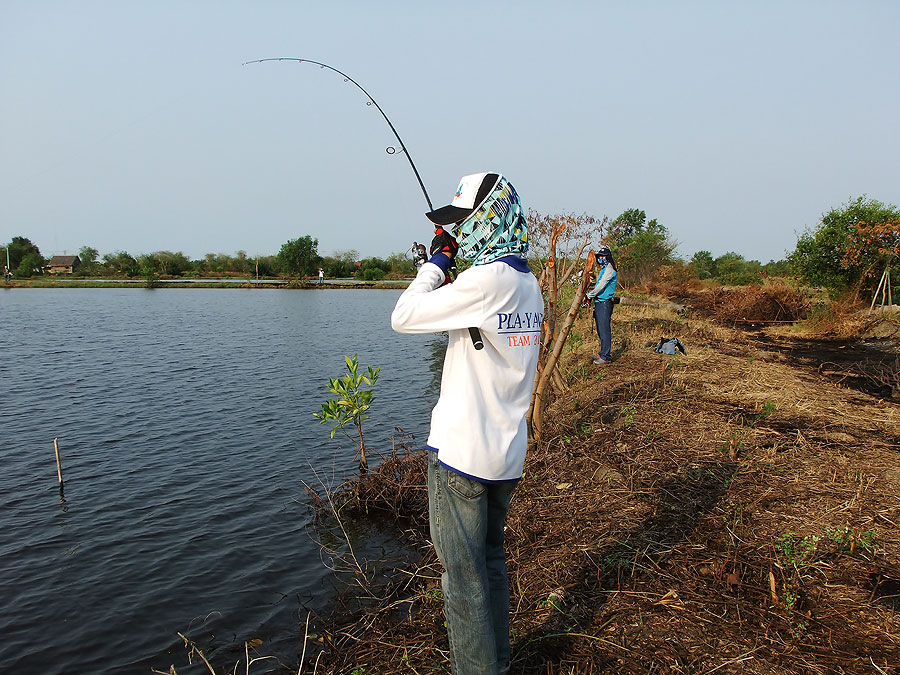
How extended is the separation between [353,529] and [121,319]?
29.5 m

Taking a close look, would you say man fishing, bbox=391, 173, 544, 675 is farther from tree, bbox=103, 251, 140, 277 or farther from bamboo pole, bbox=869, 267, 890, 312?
tree, bbox=103, 251, 140, 277

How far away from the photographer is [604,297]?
9.96 meters

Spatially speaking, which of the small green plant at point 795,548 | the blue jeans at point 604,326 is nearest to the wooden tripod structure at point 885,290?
the blue jeans at point 604,326

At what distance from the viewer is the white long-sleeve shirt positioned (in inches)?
90.4

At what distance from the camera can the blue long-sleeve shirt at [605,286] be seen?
32.1ft

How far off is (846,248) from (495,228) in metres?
16.6

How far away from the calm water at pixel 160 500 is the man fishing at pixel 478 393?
8.46 feet

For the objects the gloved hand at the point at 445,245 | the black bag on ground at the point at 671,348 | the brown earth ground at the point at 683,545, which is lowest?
the brown earth ground at the point at 683,545

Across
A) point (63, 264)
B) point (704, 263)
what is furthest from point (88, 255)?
point (704, 263)

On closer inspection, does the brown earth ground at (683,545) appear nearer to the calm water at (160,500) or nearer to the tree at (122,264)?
the calm water at (160,500)

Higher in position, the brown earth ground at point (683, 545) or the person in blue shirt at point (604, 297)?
the person in blue shirt at point (604, 297)

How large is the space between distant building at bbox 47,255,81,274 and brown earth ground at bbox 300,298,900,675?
377 feet

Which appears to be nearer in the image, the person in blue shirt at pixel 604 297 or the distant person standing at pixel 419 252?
the distant person standing at pixel 419 252

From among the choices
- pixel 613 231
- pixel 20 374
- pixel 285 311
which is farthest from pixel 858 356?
pixel 285 311
